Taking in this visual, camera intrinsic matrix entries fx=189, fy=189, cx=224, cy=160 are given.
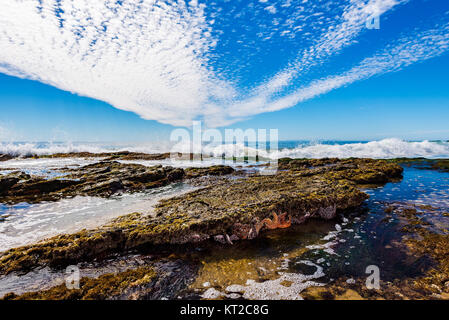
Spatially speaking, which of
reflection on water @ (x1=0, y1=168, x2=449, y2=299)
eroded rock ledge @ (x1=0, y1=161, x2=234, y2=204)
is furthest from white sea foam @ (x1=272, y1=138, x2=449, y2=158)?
reflection on water @ (x1=0, y1=168, x2=449, y2=299)

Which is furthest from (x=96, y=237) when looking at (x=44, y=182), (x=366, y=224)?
(x=44, y=182)

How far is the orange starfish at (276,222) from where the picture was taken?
20.7 ft

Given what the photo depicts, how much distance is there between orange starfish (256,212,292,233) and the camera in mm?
6312

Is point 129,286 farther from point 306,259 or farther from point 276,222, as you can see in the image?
point 276,222

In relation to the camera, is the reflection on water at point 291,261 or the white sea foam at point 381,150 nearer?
the reflection on water at point 291,261

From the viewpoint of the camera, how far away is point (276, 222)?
6.48 meters

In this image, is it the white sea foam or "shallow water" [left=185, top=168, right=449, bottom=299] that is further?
the white sea foam
